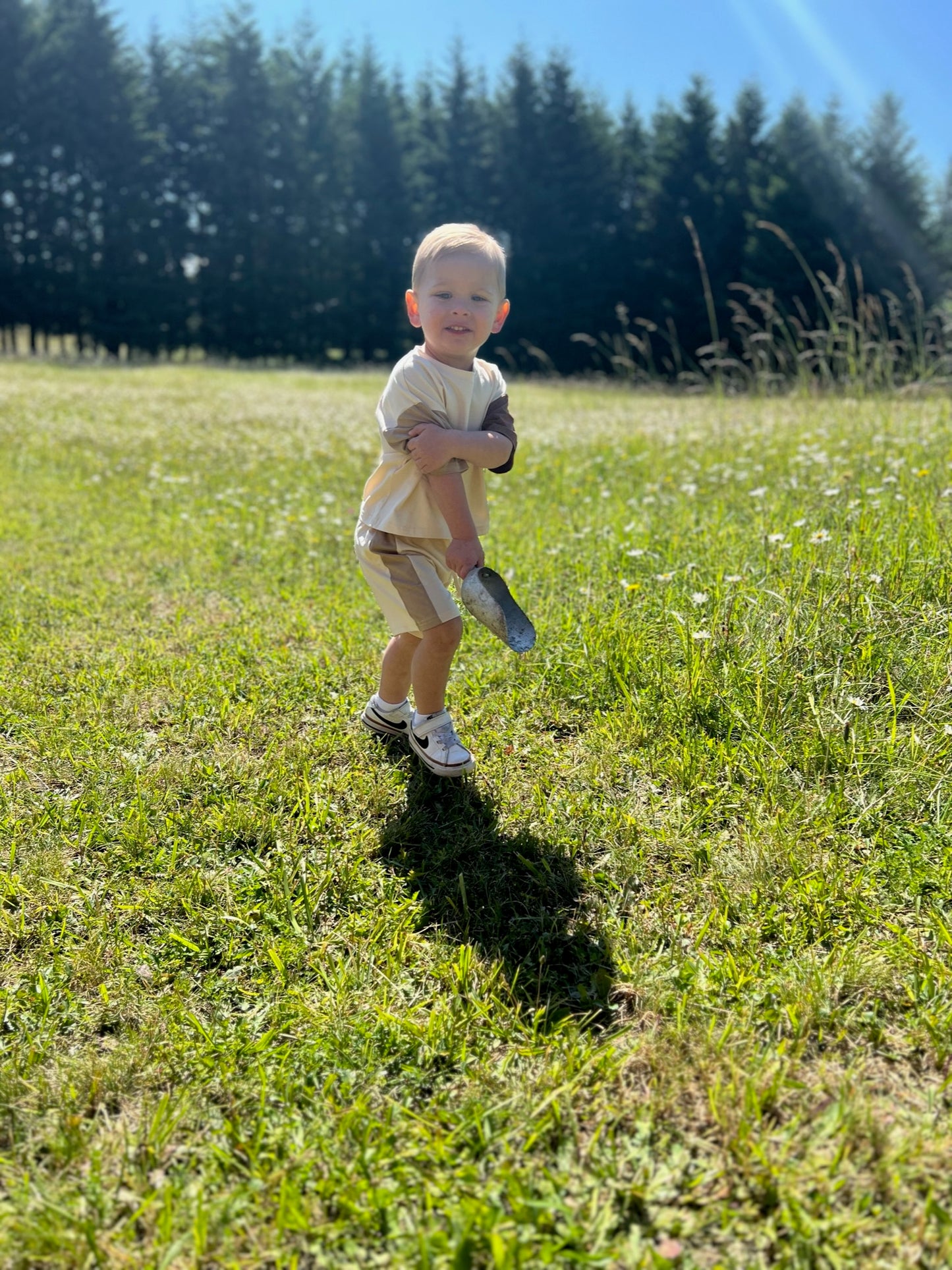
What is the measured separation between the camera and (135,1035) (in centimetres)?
188

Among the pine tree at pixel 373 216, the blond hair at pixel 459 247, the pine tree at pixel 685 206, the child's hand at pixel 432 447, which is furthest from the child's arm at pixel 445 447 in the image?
the pine tree at pixel 373 216

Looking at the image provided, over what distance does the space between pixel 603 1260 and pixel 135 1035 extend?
40.5 inches

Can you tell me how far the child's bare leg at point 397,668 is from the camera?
3055 millimetres

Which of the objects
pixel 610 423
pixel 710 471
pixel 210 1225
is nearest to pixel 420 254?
pixel 210 1225

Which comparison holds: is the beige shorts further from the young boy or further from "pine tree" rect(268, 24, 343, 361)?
"pine tree" rect(268, 24, 343, 361)

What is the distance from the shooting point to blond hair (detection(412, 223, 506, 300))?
2.46m

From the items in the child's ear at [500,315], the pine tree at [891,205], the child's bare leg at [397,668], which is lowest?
the child's bare leg at [397,668]

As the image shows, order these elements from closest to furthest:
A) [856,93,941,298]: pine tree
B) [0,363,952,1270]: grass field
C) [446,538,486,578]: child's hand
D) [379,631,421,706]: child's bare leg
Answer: [0,363,952,1270]: grass field
[446,538,486,578]: child's hand
[379,631,421,706]: child's bare leg
[856,93,941,298]: pine tree

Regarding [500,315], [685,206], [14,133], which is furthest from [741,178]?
[500,315]

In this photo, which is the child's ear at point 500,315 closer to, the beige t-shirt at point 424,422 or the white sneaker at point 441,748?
the beige t-shirt at point 424,422

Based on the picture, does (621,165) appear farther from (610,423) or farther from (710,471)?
(710,471)

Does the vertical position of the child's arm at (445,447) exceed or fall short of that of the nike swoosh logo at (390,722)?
it exceeds it

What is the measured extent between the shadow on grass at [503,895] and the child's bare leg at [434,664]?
27 cm

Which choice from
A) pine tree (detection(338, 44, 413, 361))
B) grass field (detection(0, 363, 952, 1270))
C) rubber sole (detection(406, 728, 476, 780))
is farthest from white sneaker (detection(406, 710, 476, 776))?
pine tree (detection(338, 44, 413, 361))
